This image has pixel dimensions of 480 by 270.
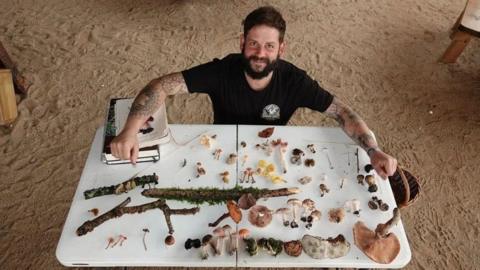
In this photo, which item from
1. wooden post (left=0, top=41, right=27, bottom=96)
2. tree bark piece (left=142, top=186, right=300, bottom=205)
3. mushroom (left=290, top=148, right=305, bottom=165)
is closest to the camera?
tree bark piece (left=142, top=186, right=300, bottom=205)

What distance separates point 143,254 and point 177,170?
0.52 meters

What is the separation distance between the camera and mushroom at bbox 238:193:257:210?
203 cm

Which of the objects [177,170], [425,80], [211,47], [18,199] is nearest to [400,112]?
[425,80]

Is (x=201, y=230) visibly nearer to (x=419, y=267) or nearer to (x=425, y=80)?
(x=419, y=267)

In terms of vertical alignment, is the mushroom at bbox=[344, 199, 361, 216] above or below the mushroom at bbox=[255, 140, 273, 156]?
below

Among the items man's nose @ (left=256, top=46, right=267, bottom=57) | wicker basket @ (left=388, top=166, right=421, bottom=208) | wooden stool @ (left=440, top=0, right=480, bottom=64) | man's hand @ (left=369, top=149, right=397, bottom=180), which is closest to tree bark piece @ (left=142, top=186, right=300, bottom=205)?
man's hand @ (left=369, top=149, right=397, bottom=180)

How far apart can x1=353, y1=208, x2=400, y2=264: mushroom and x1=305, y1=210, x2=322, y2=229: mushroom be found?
0.19 metres

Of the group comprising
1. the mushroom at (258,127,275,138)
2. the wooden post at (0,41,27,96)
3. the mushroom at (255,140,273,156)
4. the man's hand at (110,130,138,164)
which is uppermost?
the man's hand at (110,130,138,164)

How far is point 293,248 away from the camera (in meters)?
1.86

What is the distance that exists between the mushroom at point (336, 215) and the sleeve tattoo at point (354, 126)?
1.48ft

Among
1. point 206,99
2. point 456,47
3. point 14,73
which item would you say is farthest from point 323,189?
point 456,47

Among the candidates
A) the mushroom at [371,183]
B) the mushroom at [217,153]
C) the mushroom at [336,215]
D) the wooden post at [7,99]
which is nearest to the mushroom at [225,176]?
the mushroom at [217,153]

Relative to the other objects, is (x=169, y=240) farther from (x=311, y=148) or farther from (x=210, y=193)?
(x=311, y=148)

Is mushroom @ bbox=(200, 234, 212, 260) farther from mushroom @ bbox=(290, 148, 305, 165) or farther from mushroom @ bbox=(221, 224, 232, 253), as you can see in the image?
mushroom @ bbox=(290, 148, 305, 165)
